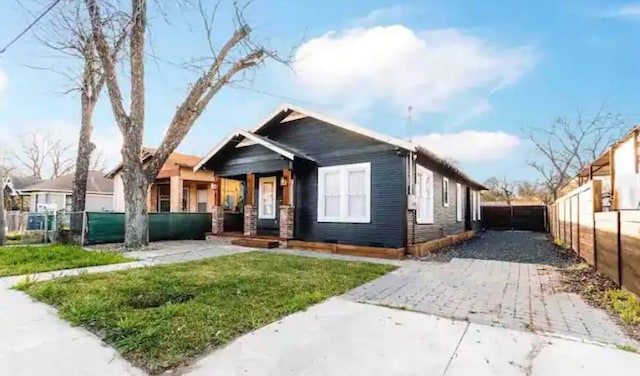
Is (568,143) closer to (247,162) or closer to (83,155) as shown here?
(247,162)

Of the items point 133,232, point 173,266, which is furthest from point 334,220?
point 133,232

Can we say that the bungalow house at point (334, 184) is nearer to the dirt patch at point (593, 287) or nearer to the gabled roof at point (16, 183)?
the dirt patch at point (593, 287)

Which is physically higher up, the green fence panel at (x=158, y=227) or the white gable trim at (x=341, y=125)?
the white gable trim at (x=341, y=125)

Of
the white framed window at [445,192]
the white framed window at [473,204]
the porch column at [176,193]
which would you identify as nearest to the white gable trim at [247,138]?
the porch column at [176,193]

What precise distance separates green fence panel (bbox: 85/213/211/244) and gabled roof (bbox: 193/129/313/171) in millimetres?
2344

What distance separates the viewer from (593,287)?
5.65 meters

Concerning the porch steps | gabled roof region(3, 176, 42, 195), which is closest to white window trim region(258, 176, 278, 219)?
the porch steps

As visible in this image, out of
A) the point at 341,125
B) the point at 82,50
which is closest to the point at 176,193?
the point at 82,50

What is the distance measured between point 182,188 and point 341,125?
11123mm

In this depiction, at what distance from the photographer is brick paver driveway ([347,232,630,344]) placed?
12.8 ft

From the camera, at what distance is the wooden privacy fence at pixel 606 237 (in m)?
4.62

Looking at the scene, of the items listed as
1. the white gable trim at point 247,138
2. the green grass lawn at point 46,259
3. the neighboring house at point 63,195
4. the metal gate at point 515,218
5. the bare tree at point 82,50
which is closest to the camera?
the green grass lawn at point 46,259

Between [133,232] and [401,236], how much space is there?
26.1 ft

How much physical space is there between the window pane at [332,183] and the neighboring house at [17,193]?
26.5 meters
